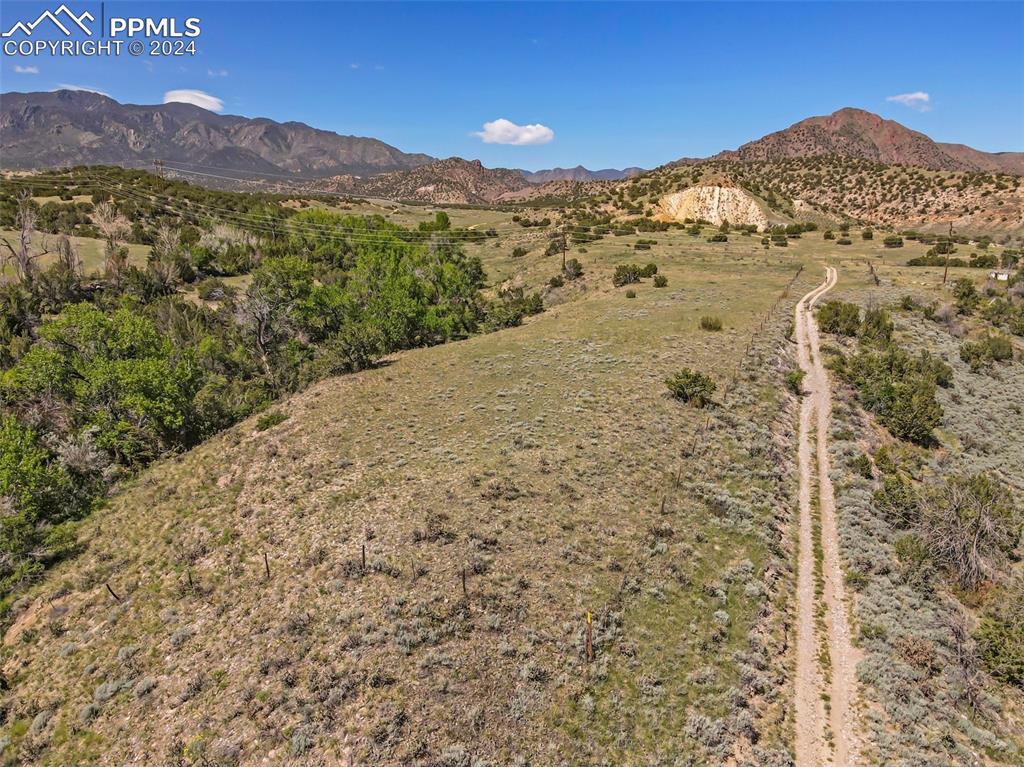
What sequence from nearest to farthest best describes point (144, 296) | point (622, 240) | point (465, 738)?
1. point (465, 738)
2. point (144, 296)
3. point (622, 240)

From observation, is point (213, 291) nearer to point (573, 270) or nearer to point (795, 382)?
point (573, 270)

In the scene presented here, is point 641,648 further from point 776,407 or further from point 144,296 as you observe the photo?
point 144,296

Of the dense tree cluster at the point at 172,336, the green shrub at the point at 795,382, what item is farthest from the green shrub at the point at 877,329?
the dense tree cluster at the point at 172,336

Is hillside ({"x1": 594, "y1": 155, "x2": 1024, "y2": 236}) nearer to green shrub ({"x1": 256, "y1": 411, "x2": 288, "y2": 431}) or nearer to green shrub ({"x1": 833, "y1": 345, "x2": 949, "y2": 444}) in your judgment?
green shrub ({"x1": 833, "y1": 345, "x2": 949, "y2": 444})

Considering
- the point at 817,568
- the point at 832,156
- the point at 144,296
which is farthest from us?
the point at 832,156

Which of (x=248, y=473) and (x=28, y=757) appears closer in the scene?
(x=28, y=757)

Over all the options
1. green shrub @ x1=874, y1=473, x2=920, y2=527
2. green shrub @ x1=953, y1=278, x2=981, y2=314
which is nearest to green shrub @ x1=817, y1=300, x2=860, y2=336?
green shrub @ x1=953, y1=278, x2=981, y2=314

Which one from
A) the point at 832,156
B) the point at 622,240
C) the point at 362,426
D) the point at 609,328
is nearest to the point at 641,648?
the point at 362,426
